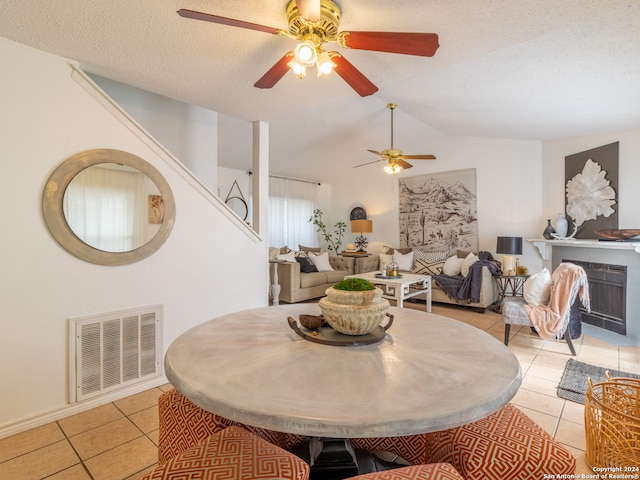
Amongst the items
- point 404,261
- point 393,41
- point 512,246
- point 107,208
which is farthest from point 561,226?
point 107,208

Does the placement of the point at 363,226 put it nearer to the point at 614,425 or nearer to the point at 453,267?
the point at 453,267

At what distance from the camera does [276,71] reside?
1830 mm

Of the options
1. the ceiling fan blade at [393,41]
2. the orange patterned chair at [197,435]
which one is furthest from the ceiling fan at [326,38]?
the orange patterned chair at [197,435]

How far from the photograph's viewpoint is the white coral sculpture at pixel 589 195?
3.80 metres

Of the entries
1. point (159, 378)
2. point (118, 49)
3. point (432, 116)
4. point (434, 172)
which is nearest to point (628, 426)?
point (159, 378)

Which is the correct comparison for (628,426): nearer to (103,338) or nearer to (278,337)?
(278,337)

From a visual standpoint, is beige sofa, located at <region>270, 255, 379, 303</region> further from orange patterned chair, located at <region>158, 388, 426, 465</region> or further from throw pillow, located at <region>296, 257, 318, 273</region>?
orange patterned chair, located at <region>158, 388, 426, 465</region>

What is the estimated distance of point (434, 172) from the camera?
6.12 m

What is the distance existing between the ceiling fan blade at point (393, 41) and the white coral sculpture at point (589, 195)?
3587mm

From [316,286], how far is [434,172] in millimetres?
3113

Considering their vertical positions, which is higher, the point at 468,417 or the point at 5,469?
the point at 468,417

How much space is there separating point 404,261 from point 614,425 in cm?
441

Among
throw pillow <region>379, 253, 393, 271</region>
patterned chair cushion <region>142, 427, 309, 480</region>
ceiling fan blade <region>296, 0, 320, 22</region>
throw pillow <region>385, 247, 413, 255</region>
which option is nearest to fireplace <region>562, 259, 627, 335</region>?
throw pillow <region>385, 247, 413, 255</region>

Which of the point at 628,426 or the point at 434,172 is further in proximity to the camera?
the point at 434,172
